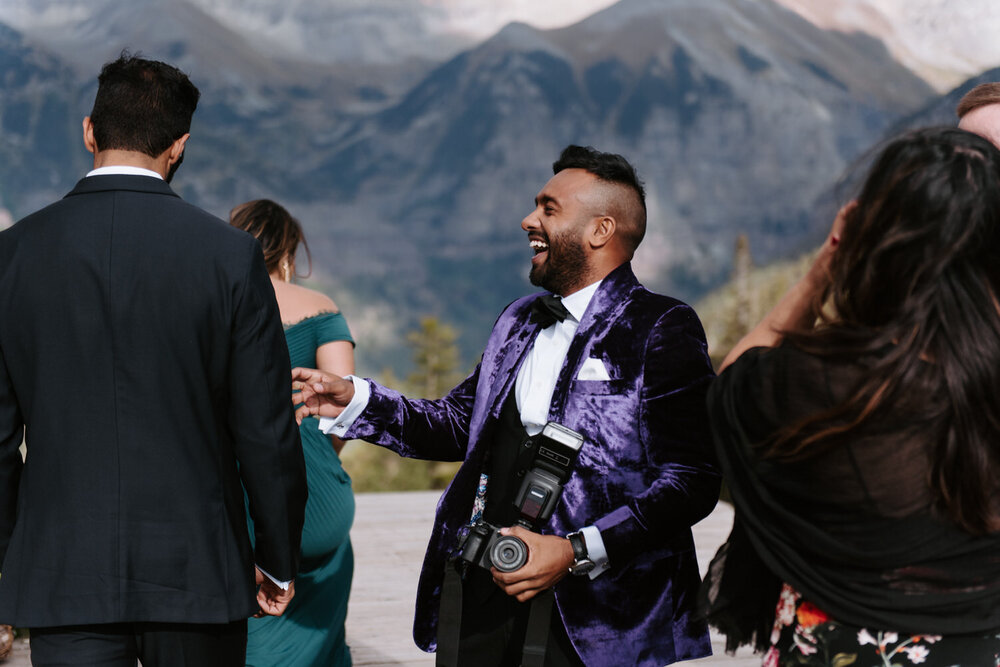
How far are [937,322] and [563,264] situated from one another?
99cm

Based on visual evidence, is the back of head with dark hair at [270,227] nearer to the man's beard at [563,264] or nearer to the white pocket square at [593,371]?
the man's beard at [563,264]

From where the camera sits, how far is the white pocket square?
1.95m

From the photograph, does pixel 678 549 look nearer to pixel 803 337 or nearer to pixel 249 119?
pixel 803 337

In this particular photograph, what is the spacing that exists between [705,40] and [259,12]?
1441 centimetres

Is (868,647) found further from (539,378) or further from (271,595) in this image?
(271,595)

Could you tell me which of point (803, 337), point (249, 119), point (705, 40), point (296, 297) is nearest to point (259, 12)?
point (249, 119)

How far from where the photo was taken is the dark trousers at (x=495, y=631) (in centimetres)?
195

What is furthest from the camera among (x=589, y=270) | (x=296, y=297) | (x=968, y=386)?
(x=296, y=297)

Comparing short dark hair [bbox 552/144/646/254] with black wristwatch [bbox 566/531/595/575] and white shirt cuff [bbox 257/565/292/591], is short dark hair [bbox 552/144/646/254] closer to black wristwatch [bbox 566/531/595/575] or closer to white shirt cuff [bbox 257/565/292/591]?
black wristwatch [bbox 566/531/595/575]

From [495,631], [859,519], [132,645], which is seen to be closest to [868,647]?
[859,519]

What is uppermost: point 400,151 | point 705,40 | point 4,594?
point 705,40

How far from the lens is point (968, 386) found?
1.23 metres

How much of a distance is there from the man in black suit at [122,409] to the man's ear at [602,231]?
2.50 ft

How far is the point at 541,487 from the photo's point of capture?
1862 mm
